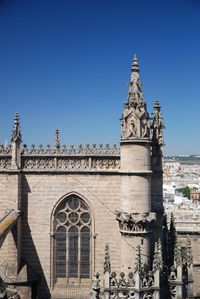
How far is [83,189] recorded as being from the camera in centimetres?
1549

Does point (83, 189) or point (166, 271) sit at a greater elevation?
point (83, 189)

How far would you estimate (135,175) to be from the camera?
14.4 meters

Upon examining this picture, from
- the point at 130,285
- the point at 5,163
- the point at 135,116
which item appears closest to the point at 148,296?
the point at 130,285

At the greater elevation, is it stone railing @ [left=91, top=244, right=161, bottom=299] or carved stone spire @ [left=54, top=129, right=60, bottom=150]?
carved stone spire @ [left=54, top=129, right=60, bottom=150]

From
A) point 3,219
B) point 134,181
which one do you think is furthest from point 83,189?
point 3,219

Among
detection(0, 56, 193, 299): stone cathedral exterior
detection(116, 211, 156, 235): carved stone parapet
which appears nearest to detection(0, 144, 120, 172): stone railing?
detection(0, 56, 193, 299): stone cathedral exterior

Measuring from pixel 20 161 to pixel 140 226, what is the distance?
217 inches

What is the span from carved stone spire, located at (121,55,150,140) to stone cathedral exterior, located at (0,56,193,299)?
38 mm

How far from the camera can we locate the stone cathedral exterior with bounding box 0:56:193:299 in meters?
14.7

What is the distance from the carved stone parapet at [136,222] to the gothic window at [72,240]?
6.89 ft

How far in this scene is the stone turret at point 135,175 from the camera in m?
14.1

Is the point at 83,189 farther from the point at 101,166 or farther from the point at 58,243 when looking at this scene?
the point at 58,243

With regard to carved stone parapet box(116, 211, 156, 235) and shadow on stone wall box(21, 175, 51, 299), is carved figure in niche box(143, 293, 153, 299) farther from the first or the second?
shadow on stone wall box(21, 175, 51, 299)

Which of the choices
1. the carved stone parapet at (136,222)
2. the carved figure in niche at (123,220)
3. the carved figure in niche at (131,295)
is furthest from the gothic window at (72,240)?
the carved figure in niche at (131,295)
